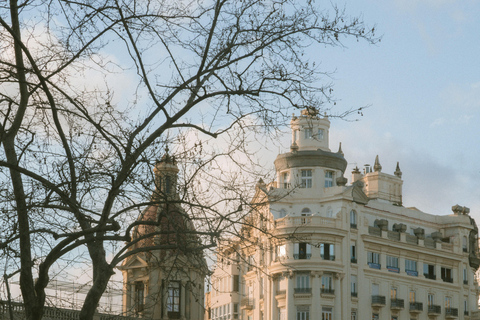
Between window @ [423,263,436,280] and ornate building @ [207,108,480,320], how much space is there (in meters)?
0.09

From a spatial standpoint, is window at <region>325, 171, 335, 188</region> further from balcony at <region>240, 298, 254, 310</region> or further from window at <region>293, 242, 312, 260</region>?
balcony at <region>240, 298, 254, 310</region>

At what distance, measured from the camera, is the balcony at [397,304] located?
73188 mm

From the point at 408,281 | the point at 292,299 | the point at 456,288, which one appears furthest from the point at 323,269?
the point at 456,288

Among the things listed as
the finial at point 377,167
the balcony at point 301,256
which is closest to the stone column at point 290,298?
the balcony at point 301,256

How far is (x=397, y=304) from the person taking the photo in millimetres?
73750

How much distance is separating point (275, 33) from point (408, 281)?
63578 millimetres

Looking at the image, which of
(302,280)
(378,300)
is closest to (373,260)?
(378,300)

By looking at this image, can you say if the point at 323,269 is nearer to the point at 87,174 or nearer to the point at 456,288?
the point at 456,288

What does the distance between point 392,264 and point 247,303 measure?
43.4 ft

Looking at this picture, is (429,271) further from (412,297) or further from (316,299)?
(316,299)

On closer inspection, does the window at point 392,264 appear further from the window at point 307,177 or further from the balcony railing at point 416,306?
the window at point 307,177

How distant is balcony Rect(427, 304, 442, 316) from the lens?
249 ft

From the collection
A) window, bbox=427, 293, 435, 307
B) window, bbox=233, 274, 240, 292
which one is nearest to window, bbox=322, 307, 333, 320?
window, bbox=233, 274, 240, 292

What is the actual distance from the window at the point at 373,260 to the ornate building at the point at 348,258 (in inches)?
3.4
